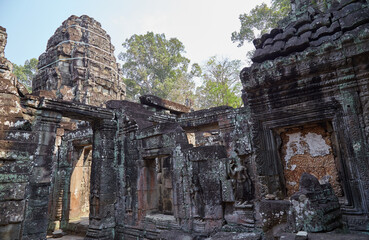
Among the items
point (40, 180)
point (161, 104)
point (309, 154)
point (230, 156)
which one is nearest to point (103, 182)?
point (40, 180)

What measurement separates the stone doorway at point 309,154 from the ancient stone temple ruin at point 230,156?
0.01 m

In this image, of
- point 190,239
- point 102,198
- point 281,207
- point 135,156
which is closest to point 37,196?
point 102,198

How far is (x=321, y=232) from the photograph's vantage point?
7.35 ft

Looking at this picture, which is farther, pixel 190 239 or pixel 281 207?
pixel 190 239

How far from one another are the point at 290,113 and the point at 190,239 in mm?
2941

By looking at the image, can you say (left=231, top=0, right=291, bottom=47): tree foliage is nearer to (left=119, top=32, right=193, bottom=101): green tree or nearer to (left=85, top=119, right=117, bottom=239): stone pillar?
(left=119, top=32, right=193, bottom=101): green tree

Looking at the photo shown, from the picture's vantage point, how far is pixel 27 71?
2750 cm

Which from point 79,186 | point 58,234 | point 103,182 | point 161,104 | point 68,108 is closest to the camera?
point 68,108

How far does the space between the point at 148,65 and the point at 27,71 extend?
14.7m

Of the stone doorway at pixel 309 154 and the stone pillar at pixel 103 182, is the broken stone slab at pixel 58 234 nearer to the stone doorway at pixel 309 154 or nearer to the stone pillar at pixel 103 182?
the stone pillar at pixel 103 182

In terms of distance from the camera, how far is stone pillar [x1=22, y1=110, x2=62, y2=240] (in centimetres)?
544

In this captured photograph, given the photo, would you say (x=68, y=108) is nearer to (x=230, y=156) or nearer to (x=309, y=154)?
(x=230, y=156)

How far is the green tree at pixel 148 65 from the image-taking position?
981 inches

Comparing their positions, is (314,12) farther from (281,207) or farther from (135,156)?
(135,156)
